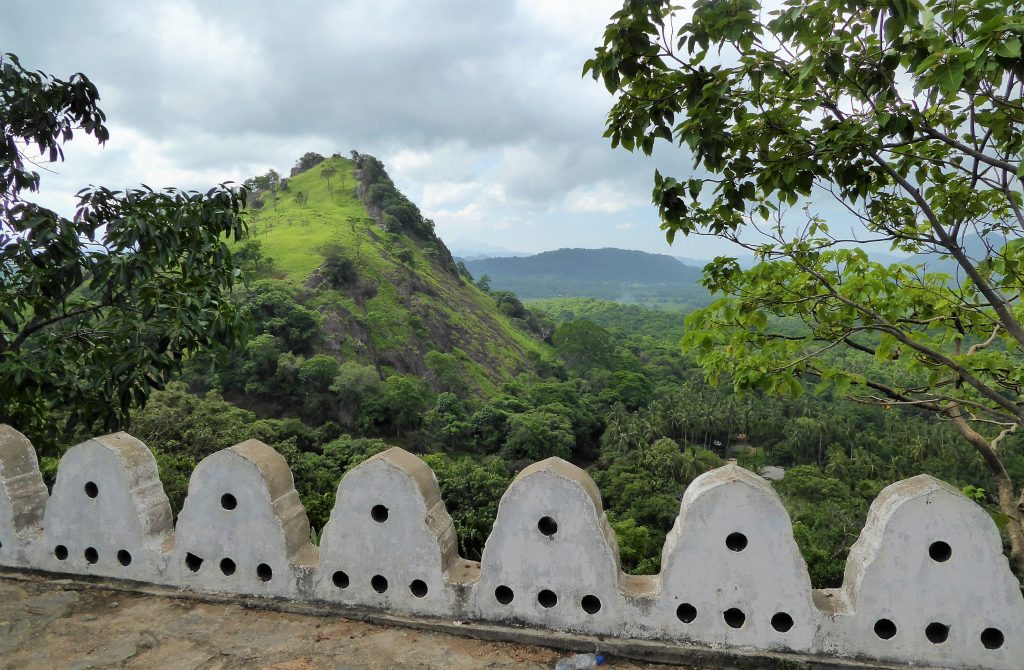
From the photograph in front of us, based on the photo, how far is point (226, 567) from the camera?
3924 mm

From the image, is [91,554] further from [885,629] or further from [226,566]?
[885,629]

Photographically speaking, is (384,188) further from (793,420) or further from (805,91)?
(805,91)

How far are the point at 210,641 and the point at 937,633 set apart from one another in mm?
3978

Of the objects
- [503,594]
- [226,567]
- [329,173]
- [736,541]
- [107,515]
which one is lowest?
→ [503,594]

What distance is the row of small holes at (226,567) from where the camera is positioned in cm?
385

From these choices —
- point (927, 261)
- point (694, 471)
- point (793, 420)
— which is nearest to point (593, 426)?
point (694, 471)

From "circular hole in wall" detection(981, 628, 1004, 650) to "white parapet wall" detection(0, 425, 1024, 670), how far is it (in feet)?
0.04

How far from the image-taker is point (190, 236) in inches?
178

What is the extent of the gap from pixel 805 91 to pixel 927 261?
2037 mm

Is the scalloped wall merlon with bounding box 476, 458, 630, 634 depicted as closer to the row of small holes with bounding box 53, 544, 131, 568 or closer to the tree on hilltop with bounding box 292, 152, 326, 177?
the row of small holes with bounding box 53, 544, 131, 568

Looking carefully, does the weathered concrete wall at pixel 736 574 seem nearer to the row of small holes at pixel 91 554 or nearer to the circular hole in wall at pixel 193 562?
the circular hole in wall at pixel 193 562

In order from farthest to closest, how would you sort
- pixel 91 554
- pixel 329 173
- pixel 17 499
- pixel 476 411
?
pixel 329 173 < pixel 476 411 < pixel 17 499 < pixel 91 554

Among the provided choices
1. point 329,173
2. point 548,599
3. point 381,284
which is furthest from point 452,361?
point 329,173

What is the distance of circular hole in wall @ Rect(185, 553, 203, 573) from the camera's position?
3.95 meters
